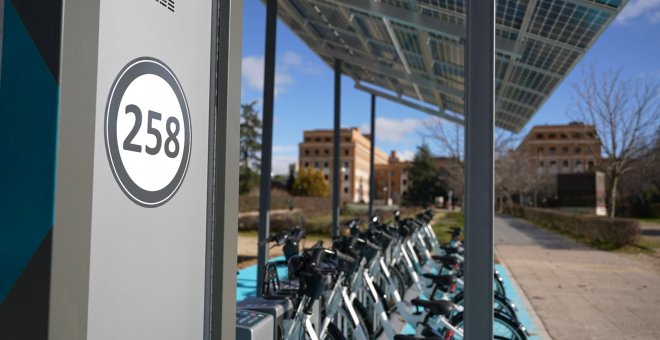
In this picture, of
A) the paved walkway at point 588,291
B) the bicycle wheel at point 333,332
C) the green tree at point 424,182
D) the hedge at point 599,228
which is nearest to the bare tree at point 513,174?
the hedge at point 599,228

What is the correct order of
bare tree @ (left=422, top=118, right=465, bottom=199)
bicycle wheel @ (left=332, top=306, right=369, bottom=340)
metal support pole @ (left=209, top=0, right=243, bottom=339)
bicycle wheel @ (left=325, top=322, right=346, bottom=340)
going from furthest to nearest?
bare tree @ (left=422, top=118, right=465, bottom=199) → bicycle wheel @ (left=332, top=306, right=369, bottom=340) → bicycle wheel @ (left=325, top=322, right=346, bottom=340) → metal support pole @ (left=209, top=0, right=243, bottom=339)

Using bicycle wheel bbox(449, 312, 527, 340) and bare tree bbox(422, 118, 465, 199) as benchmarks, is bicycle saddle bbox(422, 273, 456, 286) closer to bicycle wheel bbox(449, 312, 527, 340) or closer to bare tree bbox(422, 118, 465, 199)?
bicycle wheel bbox(449, 312, 527, 340)

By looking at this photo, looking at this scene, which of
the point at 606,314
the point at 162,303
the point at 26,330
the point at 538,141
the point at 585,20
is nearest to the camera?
the point at 26,330

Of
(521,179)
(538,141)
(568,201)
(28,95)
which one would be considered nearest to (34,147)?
(28,95)

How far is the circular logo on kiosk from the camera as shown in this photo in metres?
1.43

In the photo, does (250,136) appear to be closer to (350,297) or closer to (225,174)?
(350,297)

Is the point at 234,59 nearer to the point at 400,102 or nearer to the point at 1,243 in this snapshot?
the point at 1,243

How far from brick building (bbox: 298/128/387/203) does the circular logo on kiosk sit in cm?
5916

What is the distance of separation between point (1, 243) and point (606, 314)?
6688mm

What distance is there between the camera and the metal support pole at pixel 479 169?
6.89 ft

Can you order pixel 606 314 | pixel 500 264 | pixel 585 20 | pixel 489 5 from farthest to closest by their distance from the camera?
pixel 500 264 < pixel 606 314 < pixel 585 20 < pixel 489 5

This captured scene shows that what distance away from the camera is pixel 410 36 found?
21.9 feet

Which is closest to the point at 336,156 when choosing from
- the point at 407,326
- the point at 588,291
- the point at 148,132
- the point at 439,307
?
the point at 407,326

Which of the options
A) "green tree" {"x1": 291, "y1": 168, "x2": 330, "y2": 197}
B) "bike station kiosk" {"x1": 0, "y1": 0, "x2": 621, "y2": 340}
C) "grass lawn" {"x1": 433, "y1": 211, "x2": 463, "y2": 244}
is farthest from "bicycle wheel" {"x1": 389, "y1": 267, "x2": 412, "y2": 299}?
"green tree" {"x1": 291, "y1": 168, "x2": 330, "y2": 197}
